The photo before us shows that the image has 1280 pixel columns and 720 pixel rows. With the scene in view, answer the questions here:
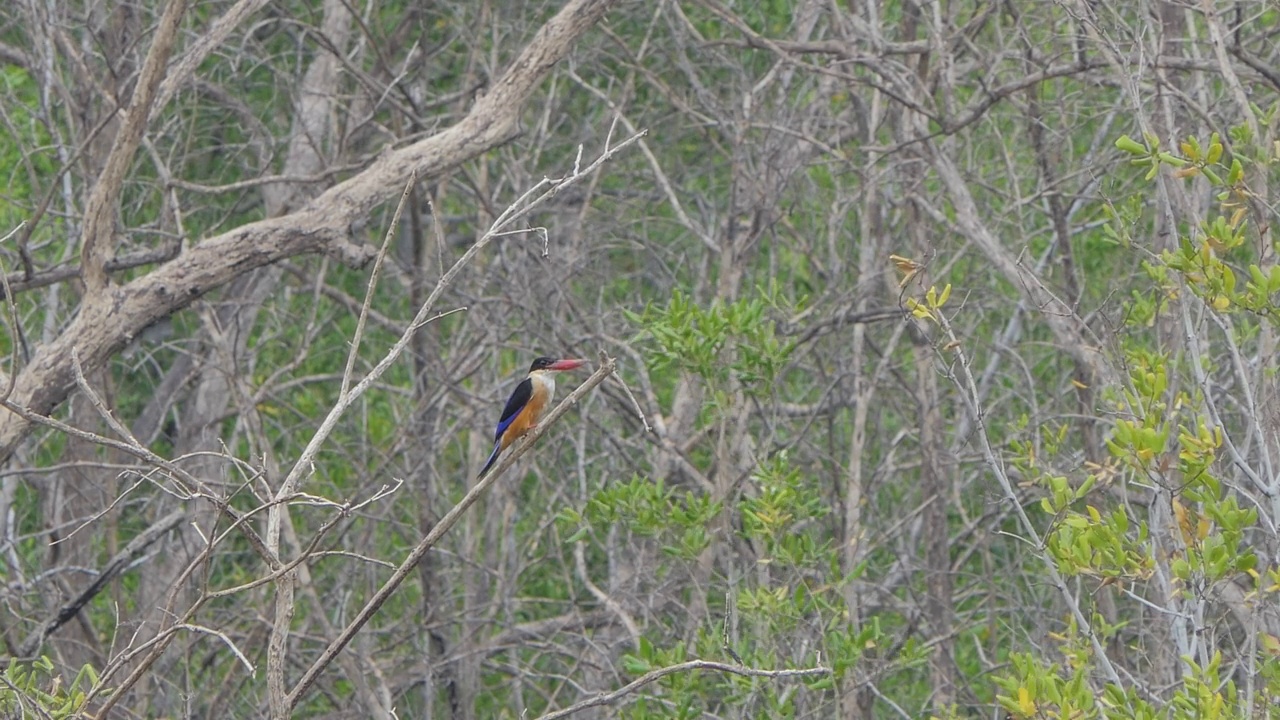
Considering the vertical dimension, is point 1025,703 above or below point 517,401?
above

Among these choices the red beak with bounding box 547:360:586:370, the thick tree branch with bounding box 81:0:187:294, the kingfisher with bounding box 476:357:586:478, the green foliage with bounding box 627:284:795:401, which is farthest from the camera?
the kingfisher with bounding box 476:357:586:478

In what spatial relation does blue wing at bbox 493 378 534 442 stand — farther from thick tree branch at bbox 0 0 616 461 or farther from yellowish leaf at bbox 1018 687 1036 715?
yellowish leaf at bbox 1018 687 1036 715

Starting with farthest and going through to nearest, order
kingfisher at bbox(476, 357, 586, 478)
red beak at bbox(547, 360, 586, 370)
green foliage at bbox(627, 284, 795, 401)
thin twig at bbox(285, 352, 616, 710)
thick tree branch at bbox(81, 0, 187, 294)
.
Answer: kingfisher at bbox(476, 357, 586, 478) < red beak at bbox(547, 360, 586, 370) < green foliage at bbox(627, 284, 795, 401) < thick tree branch at bbox(81, 0, 187, 294) < thin twig at bbox(285, 352, 616, 710)

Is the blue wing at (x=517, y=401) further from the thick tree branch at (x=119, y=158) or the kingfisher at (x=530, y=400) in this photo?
the thick tree branch at (x=119, y=158)

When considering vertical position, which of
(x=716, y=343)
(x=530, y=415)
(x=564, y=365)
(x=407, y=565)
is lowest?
(x=530, y=415)

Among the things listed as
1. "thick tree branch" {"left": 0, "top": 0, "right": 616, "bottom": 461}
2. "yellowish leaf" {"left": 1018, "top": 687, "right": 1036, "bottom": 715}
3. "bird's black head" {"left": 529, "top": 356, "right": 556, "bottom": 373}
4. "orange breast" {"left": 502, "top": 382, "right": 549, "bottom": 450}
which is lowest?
"orange breast" {"left": 502, "top": 382, "right": 549, "bottom": 450}

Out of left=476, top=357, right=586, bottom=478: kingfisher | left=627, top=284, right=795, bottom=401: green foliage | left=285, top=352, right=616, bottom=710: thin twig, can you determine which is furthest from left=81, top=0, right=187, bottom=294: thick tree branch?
left=285, top=352, right=616, bottom=710: thin twig

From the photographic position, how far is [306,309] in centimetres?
896

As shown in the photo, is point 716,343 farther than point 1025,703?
Yes

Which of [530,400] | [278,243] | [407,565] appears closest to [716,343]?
[530,400]

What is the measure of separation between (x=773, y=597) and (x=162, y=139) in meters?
4.97

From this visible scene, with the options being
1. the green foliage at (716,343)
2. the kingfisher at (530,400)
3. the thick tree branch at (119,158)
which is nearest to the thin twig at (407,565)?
the green foliage at (716,343)

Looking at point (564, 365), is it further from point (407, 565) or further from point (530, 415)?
point (407, 565)

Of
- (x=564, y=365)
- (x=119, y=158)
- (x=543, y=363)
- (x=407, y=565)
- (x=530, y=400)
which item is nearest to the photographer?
(x=407, y=565)
